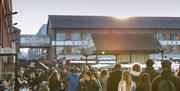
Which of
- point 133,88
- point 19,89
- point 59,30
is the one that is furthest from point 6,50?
point 59,30

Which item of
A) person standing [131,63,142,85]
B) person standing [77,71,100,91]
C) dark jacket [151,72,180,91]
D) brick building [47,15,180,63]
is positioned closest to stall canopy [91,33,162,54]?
person standing [77,71,100,91]

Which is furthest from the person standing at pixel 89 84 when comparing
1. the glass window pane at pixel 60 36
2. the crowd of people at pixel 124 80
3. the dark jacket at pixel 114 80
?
the glass window pane at pixel 60 36

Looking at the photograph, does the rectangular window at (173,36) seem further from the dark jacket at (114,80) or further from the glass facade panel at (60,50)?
the dark jacket at (114,80)

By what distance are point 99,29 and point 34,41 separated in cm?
1377

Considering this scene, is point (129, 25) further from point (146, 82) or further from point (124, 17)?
point (146, 82)

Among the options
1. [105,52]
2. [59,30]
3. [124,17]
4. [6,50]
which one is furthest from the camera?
[124,17]

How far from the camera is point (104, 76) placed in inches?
698

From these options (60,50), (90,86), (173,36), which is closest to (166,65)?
(90,86)

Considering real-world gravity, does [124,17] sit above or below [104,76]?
above

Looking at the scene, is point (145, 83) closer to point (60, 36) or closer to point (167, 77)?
point (167, 77)

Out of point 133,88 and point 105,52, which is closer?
point 133,88

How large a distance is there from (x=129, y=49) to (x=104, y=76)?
546 inches

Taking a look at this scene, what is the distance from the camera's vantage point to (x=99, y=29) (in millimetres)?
99875

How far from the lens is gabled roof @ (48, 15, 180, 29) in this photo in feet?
327
